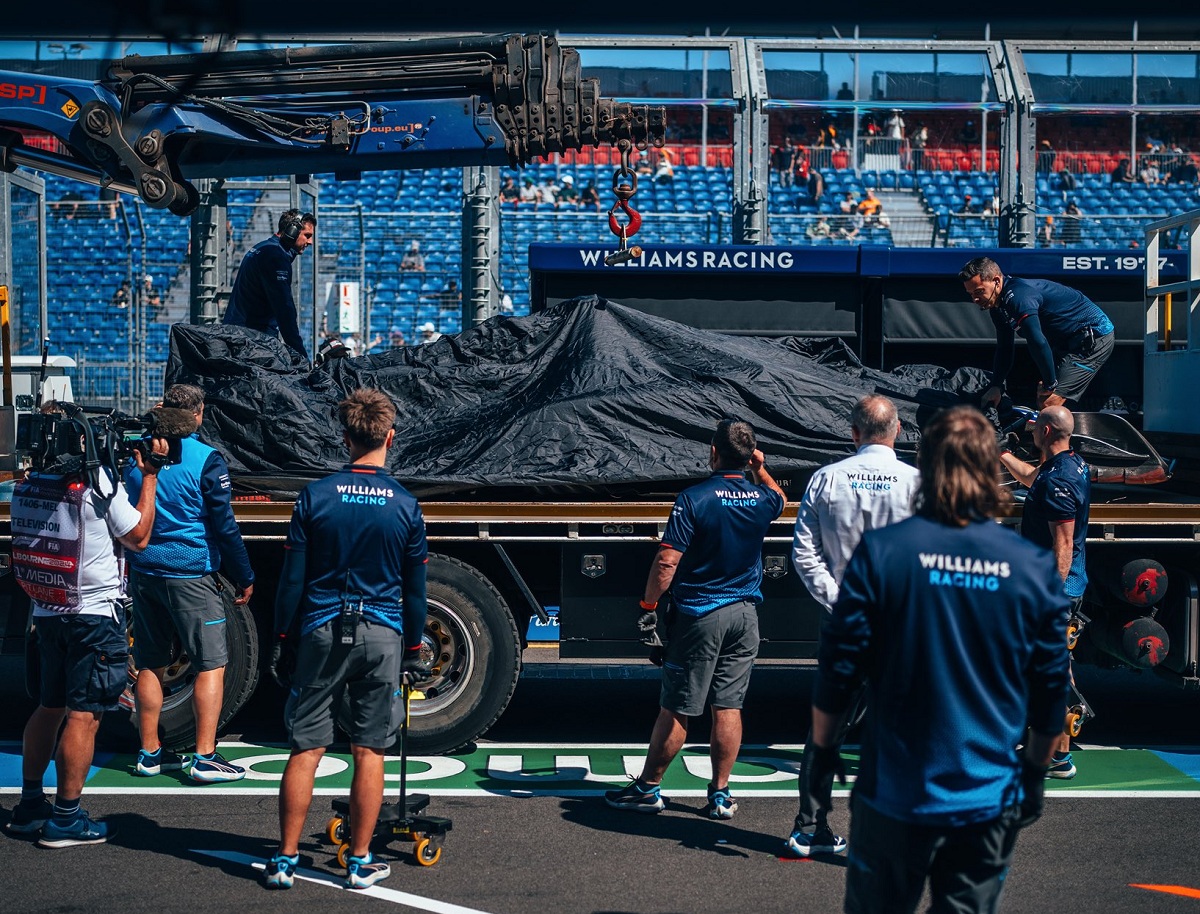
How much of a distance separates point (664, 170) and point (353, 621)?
22.0 meters

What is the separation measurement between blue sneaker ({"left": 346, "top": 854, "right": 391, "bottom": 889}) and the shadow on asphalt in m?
1.17

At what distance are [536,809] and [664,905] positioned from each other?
1.33m

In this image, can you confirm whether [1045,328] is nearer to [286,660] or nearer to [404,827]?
[404,827]

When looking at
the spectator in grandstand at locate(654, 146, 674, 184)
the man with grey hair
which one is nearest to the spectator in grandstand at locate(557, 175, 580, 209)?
the spectator in grandstand at locate(654, 146, 674, 184)

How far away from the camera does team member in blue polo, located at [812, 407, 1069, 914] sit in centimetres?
338

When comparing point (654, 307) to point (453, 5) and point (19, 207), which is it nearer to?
point (19, 207)

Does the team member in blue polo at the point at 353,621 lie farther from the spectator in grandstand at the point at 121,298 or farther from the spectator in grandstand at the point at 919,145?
the spectator in grandstand at the point at 919,145

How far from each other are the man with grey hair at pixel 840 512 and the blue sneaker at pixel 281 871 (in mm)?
2032

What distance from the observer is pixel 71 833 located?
5.63 m

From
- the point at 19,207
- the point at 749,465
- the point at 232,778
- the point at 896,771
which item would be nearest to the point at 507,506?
the point at 749,465

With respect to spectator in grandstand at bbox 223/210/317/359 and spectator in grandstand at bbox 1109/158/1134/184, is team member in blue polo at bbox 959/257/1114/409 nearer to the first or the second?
spectator in grandstand at bbox 223/210/317/359

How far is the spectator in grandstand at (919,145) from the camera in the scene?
24781 millimetres

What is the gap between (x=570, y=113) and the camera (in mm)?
7734

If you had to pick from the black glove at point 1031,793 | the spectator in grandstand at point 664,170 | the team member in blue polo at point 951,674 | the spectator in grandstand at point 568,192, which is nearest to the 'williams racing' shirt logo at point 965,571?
the team member in blue polo at point 951,674
